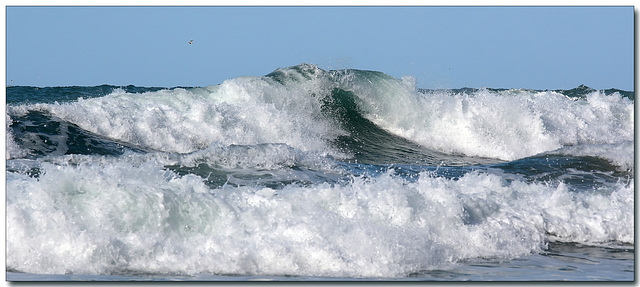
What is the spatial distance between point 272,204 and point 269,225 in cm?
43

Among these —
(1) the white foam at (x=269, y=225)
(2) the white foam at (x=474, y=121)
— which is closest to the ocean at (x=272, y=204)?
(1) the white foam at (x=269, y=225)

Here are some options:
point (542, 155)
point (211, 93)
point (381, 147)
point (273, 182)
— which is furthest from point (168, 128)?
point (542, 155)

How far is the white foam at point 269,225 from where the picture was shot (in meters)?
5.05

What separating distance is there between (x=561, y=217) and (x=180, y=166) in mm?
3882

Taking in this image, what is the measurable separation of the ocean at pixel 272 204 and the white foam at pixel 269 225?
0.01 m

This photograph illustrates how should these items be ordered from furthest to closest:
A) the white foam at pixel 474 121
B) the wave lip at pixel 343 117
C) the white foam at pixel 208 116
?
the white foam at pixel 474 121, the wave lip at pixel 343 117, the white foam at pixel 208 116

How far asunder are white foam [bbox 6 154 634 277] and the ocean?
14mm

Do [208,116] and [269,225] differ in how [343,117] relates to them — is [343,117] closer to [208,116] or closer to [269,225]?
[208,116]

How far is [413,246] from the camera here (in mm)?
5570

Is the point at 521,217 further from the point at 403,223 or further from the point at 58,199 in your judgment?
the point at 58,199

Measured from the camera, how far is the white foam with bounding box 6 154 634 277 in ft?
16.6

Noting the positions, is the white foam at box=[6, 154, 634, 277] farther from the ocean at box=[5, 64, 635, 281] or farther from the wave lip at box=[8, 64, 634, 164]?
the wave lip at box=[8, 64, 634, 164]

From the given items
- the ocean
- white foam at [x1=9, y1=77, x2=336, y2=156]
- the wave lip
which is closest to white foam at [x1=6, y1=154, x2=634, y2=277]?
the ocean

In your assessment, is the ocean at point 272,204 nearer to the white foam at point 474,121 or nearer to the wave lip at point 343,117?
the wave lip at point 343,117
